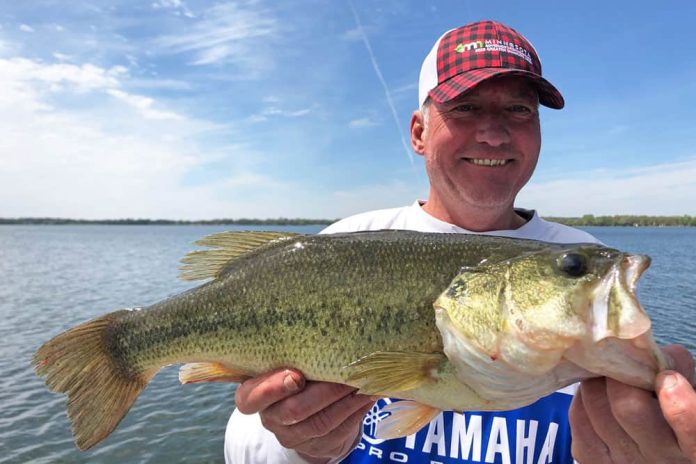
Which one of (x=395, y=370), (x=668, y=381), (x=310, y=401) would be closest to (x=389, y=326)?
(x=395, y=370)

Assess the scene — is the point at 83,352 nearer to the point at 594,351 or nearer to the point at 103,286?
the point at 594,351

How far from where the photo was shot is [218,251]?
282 cm

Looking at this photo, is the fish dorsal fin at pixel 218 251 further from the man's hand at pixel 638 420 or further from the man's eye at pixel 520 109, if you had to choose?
the man's eye at pixel 520 109

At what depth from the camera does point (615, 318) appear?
5.72 feet

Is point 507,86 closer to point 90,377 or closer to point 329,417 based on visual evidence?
point 329,417

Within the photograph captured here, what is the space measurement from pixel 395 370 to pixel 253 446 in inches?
59.7

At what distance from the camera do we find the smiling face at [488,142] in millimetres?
Answer: 3436

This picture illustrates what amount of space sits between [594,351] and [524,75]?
87.4 inches

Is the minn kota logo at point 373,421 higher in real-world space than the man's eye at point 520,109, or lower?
lower

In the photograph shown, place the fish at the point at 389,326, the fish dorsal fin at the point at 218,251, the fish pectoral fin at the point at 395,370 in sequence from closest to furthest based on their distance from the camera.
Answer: the fish at the point at 389,326
the fish pectoral fin at the point at 395,370
the fish dorsal fin at the point at 218,251

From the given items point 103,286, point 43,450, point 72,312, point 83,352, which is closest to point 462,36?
point 83,352

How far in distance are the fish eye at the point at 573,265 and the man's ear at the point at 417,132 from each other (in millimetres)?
2089

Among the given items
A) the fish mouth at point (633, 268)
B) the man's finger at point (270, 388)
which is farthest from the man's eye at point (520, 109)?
the man's finger at point (270, 388)

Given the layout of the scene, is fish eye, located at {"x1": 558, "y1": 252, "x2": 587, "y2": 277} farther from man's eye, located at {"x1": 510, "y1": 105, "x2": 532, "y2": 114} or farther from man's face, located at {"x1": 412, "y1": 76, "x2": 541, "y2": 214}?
man's eye, located at {"x1": 510, "y1": 105, "x2": 532, "y2": 114}
